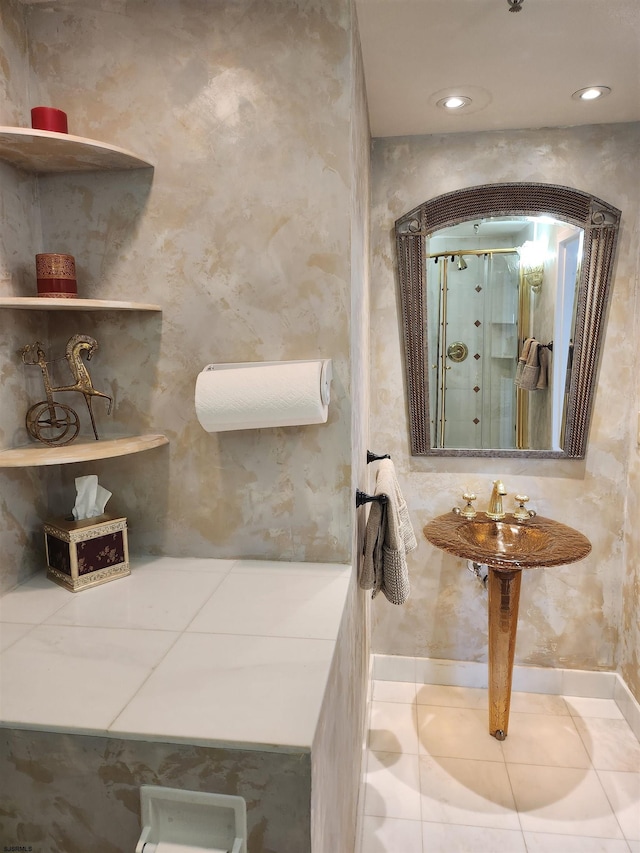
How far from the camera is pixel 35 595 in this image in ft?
3.83

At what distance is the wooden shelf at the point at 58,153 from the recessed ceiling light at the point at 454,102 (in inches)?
40.2

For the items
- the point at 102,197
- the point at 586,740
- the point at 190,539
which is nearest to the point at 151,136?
the point at 102,197

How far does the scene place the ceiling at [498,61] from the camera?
130 cm

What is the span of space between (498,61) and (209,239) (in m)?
0.96

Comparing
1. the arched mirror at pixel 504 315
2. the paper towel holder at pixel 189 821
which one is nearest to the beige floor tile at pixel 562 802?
the arched mirror at pixel 504 315

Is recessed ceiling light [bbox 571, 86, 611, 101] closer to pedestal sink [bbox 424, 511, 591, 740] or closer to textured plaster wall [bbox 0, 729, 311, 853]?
pedestal sink [bbox 424, 511, 591, 740]

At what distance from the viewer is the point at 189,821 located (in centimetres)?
77

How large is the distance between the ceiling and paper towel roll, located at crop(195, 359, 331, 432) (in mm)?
877

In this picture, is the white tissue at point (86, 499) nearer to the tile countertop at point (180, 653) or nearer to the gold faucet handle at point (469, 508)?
the tile countertop at point (180, 653)

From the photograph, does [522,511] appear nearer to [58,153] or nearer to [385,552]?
[385,552]

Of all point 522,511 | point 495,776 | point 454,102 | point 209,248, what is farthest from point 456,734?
point 454,102

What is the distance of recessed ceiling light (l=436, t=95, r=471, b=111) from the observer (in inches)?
67.6

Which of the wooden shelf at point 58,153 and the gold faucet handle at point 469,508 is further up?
the wooden shelf at point 58,153

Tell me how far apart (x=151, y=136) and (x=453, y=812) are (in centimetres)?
204
